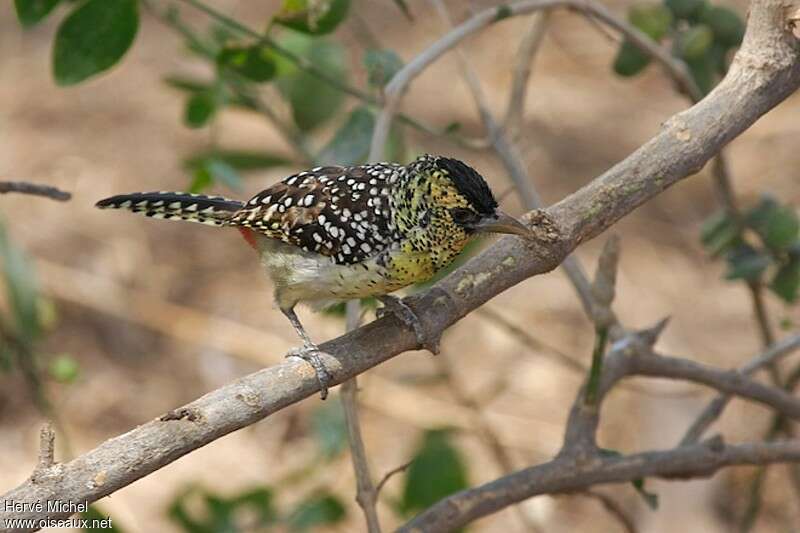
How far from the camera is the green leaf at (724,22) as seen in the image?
3453 millimetres

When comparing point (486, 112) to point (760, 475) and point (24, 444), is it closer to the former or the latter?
point (760, 475)

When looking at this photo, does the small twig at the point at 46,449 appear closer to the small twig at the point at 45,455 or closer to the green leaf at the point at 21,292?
the small twig at the point at 45,455

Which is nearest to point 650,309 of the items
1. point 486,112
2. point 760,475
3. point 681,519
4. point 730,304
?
point 730,304

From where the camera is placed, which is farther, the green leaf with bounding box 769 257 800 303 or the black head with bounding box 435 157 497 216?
the green leaf with bounding box 769 257 800 303

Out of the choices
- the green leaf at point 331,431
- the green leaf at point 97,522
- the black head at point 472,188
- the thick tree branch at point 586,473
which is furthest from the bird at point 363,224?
the green leaf at point 331,431

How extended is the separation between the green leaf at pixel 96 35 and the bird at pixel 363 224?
0.41 m

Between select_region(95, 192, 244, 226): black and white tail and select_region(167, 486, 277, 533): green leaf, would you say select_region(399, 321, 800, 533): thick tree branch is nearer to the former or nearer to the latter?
Answer: select_region(95, 192, 244, 226): black and white tail

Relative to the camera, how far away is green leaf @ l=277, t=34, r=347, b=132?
380cm

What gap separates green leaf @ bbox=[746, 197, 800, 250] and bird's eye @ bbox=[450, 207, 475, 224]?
3.65 feet

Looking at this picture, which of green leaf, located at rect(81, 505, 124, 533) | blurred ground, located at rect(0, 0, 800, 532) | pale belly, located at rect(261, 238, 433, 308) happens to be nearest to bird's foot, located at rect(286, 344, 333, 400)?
pale belly, located at rect(261, 238, 433, 308)

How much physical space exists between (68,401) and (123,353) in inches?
15.0

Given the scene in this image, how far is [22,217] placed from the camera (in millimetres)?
6293

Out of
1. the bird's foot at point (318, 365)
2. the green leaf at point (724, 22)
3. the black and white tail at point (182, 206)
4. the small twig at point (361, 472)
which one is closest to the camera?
the bird's foot at point (318, 365)

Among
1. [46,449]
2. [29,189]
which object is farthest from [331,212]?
[46,449]
